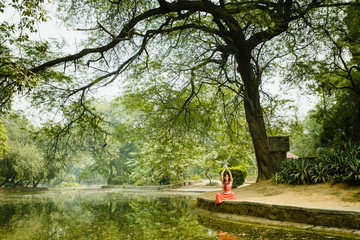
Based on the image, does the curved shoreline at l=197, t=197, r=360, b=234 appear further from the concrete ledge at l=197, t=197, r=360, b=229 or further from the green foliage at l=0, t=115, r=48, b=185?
the green foliage at l=0, t=115, r=48, b=185

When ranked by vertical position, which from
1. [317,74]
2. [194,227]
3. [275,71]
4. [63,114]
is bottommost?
[194,227]

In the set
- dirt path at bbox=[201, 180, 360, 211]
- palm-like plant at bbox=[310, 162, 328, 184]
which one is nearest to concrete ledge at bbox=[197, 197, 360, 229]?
dirt path at bbox=[201, 180, 360, 211]

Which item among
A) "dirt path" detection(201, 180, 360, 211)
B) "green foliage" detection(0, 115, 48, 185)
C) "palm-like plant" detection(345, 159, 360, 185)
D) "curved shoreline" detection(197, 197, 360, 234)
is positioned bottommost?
"curved shoreline" detection(197, 197, 360, 234)

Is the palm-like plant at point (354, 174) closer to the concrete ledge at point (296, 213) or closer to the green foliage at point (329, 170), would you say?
the green foliage at point (329, 170)

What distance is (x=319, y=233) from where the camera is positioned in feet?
18.2

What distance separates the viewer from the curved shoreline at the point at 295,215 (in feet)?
18.3

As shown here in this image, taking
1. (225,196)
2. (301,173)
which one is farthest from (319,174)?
(225,196)

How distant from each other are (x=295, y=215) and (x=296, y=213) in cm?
6

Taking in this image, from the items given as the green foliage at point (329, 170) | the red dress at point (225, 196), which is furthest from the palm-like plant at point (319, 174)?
the red dress at point (225, 196)

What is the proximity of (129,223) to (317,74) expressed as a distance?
1253cm

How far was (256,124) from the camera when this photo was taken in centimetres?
1288

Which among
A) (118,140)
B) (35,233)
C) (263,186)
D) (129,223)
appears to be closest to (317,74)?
(263,186)

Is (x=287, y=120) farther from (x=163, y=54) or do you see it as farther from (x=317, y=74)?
(x=163, y=54)

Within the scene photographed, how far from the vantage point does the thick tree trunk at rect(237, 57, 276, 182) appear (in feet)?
41.5
